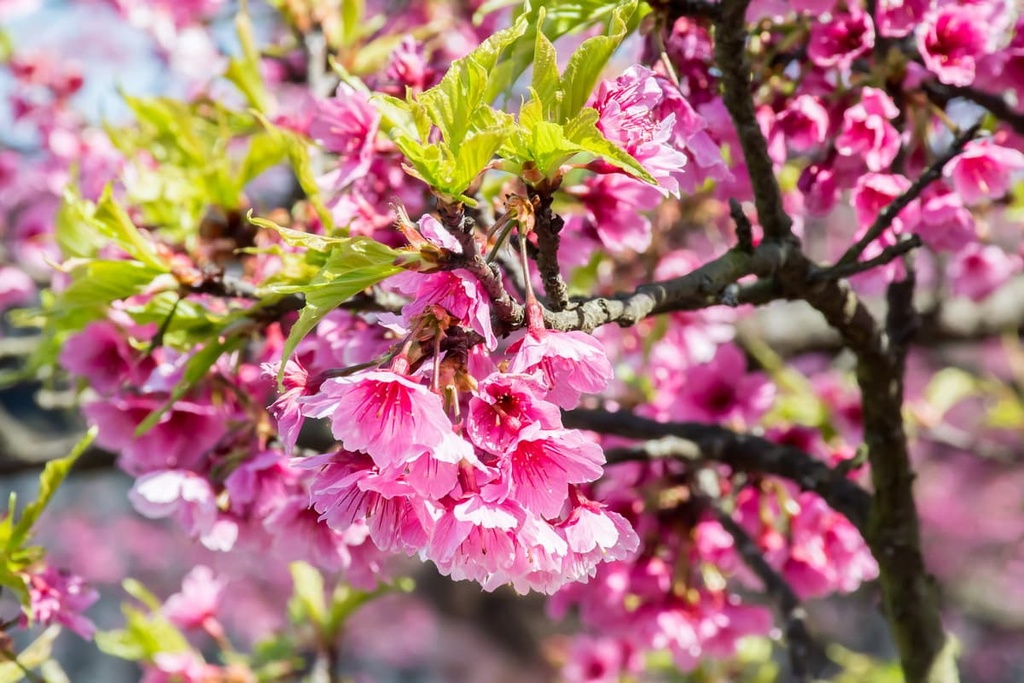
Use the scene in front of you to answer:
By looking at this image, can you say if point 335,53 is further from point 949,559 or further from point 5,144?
point 949,559

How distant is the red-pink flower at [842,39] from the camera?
4.49 ft

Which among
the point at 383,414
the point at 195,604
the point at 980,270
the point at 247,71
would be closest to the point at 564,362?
the point at 383,414

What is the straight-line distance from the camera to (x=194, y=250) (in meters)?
1.56

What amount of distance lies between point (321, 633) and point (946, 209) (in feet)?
4.86

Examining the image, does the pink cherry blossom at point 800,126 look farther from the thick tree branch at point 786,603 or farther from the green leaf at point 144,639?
the green leaf at point 144,639

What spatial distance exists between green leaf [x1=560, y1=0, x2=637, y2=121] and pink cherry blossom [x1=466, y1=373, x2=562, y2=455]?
10.7 inches

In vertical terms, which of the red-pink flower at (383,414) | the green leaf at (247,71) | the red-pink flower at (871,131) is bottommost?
the green leaf at (247,71)

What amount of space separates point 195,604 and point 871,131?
163 centimetres

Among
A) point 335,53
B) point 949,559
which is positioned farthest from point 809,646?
point 949,559

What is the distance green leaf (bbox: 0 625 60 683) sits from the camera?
1.32 metres

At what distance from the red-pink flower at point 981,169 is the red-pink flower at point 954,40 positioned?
0.31 feet

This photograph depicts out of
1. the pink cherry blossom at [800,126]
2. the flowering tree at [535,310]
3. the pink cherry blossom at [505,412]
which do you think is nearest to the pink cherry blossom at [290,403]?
the flowering tree at [535,310]

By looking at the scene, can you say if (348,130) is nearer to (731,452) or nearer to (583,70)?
(583,70)

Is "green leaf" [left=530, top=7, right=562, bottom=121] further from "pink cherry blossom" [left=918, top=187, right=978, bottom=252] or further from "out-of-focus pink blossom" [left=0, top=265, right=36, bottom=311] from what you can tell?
"out-of-focus pink blossom" [left=0, top=265, right=36, bottom=311]
